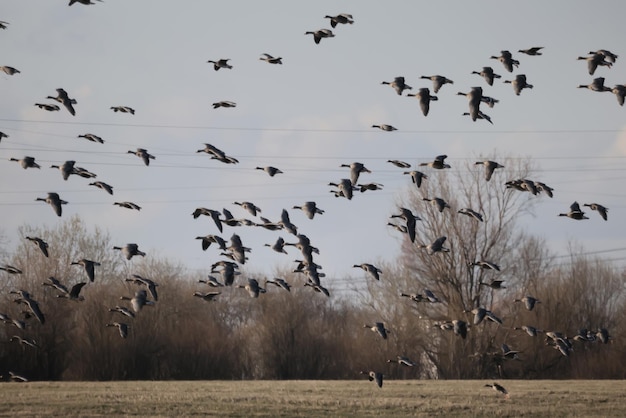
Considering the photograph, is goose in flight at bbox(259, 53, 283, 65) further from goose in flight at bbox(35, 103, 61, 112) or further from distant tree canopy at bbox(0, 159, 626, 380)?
distant tree canopy at bbox(0, 159, 626, 380)

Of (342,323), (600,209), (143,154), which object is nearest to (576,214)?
(600,209)

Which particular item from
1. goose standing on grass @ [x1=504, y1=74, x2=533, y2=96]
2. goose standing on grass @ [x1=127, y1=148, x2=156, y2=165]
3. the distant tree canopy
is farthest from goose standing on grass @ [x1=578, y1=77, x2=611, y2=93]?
the distant tree canopy

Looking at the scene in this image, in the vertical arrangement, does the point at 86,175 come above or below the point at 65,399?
above

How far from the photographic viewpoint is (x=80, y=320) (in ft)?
168

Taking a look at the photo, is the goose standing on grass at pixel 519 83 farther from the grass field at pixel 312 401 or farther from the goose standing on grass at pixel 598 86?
the grass field at pixel 312 401

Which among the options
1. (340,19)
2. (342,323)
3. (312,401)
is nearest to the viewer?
(340,19)

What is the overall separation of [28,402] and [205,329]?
24.0 m

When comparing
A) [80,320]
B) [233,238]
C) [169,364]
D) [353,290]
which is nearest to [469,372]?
[353,290]

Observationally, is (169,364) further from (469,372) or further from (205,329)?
(469,372)

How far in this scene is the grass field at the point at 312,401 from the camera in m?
28.1

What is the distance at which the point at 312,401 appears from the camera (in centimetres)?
3097

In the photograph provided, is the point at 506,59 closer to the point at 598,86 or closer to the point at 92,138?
the point at 598,86

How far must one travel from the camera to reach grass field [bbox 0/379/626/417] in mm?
28125

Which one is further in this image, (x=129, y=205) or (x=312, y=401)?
(x=312, y=401)
